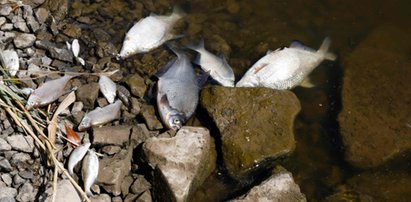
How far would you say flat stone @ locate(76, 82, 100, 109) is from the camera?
5148 mm

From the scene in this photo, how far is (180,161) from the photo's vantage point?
184 inches

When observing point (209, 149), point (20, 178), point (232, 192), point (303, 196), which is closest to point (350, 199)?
point (303, 196)

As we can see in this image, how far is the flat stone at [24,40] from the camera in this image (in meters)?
5.47

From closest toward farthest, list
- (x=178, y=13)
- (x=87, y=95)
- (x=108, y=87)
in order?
(x=87, y=95), (x=108, y=87), (x=178, y=13)

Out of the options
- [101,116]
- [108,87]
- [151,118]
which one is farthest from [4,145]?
[151,118]

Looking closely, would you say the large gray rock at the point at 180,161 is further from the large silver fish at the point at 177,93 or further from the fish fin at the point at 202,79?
the fish fin at the point at 202,79

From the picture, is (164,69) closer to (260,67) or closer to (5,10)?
(260,67)

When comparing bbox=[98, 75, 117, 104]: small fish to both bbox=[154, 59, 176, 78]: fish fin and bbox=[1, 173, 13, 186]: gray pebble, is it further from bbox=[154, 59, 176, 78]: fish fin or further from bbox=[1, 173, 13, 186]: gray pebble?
bbox=[1, 173, 13, 186]: gray pebble

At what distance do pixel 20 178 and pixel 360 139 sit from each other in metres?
3.30

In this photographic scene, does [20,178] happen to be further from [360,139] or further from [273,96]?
[360,139]

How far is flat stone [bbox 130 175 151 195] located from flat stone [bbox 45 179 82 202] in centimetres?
51

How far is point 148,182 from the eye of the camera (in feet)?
15.6

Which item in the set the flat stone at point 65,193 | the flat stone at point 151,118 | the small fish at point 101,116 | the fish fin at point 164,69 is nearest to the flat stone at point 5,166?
the flat stone at point 65,193

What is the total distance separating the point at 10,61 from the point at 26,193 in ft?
4.97
